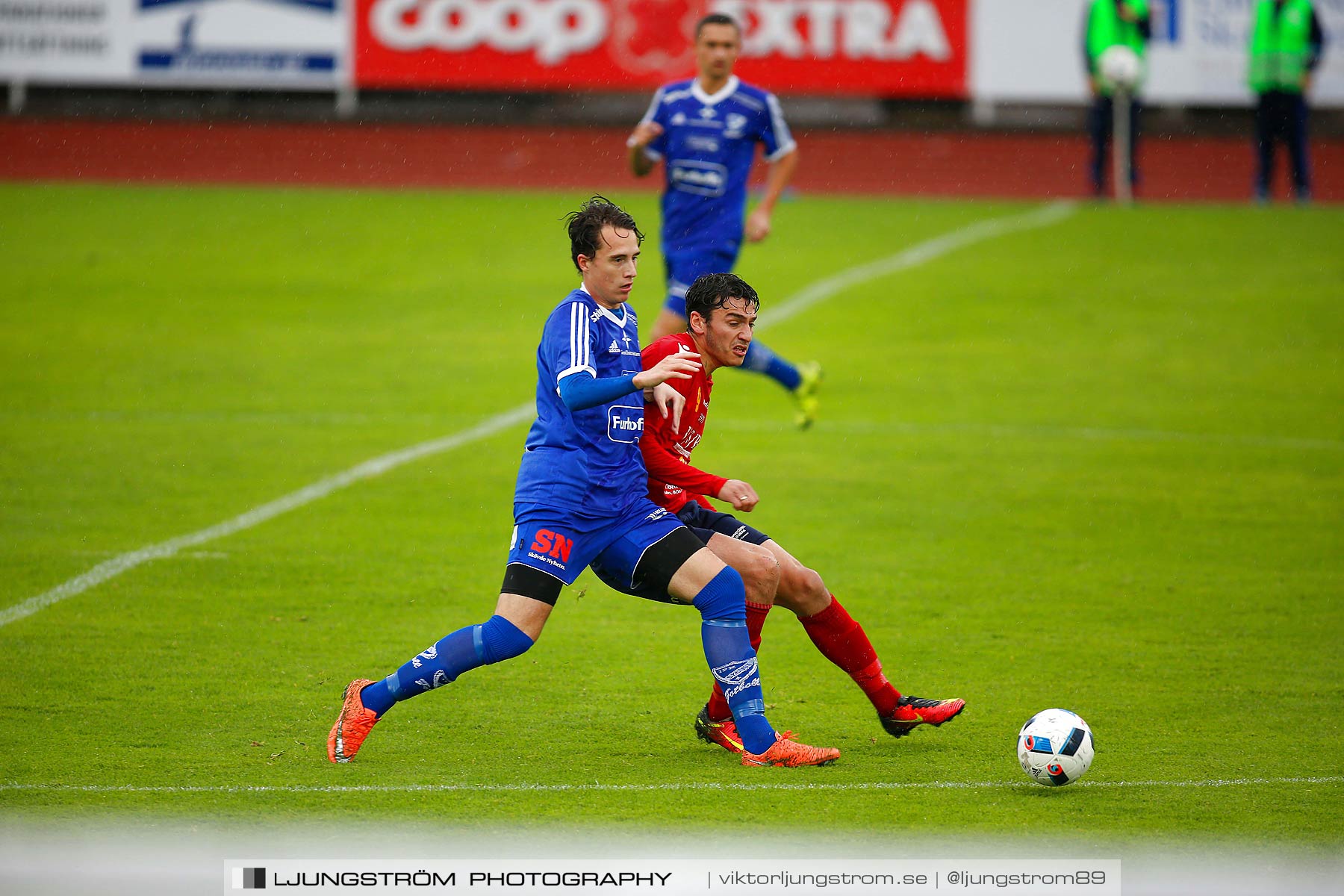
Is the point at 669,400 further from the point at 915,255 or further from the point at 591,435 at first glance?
the point at 915,255

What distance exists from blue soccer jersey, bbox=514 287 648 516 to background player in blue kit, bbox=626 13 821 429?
17.2ft

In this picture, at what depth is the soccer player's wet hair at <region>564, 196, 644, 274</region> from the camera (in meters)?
5.30

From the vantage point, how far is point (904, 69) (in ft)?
71.1

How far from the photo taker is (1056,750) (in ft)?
17.0

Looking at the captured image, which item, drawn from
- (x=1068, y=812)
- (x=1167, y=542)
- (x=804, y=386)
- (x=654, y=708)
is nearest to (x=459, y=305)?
(x=804, y=386)

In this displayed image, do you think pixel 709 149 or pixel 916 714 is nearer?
pixel 916 714

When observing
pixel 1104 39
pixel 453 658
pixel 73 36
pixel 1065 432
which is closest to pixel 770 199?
pixel 1065 432

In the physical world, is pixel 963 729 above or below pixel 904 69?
below

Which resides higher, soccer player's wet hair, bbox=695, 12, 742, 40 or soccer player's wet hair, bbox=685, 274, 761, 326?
soccer player's wet hair, bbox=695, 12, 742, 40

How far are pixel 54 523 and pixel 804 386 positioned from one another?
4.74m

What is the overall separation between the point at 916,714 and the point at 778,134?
20.0ft

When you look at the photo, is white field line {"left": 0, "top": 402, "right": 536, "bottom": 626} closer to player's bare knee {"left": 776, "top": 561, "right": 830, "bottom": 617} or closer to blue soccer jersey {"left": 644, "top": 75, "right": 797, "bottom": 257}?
blue soccer jersey {"left": 644, "top": 75, "right": 797, "bottom": 257}

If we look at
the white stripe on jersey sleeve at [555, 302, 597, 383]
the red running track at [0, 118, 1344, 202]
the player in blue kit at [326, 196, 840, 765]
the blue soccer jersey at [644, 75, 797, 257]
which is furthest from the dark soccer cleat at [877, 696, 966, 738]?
the red running track at [0, 118, 1344, 202]

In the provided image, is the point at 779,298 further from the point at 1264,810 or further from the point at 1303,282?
the point at 1264,810
